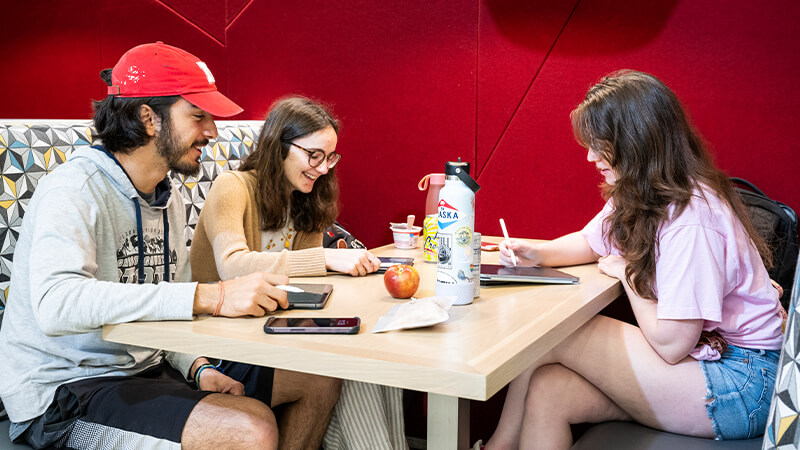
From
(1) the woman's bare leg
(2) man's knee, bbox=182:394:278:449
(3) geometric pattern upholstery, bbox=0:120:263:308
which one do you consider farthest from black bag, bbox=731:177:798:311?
(3) geometric pattern upholstery, bbox=0:120:263:308

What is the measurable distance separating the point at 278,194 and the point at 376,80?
3.20 feet

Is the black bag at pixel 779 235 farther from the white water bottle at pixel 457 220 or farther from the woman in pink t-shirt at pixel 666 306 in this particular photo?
the white water bottle at pixel 457 220

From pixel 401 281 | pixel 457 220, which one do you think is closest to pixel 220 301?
pixel 401 281

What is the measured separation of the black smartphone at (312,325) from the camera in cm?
134

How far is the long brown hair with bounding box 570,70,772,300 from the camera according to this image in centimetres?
171

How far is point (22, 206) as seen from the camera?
6.27ft

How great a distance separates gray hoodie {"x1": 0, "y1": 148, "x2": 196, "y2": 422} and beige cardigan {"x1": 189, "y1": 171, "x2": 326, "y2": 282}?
0.17 m

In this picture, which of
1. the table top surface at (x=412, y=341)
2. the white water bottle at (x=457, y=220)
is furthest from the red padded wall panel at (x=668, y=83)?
the white water bottle at (x=457, y=220)

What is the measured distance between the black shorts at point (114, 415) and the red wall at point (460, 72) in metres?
1.59

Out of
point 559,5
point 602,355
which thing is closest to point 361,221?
point 559,5

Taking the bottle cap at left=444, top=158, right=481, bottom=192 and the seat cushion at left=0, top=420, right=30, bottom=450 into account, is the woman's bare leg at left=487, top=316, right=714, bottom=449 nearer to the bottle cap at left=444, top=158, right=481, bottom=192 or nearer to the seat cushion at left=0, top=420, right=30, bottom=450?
the bottle cap at left=444, top=158, right=481, bottom=192

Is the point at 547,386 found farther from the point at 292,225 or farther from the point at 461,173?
the point at 292,225

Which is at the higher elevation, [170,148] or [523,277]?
[170,148]

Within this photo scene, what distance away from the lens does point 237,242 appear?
6.61 ft
